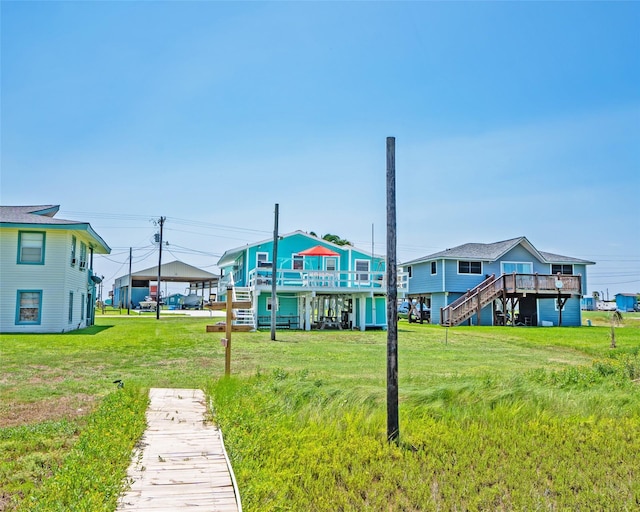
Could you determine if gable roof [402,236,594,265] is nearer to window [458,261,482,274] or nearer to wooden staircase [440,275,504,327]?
window [458,261,482,274]

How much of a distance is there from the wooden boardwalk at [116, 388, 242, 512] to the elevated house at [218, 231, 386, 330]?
18114 millimetres

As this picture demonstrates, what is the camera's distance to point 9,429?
6.21 metres

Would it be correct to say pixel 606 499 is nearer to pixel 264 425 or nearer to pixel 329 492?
pixel 329 492

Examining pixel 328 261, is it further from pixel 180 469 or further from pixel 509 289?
pixel 180 469

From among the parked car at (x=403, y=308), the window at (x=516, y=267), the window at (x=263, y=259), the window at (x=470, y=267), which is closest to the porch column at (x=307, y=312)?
the window at (x=263, y=259)

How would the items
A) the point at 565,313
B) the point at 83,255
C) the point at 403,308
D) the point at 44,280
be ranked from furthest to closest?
1. the point at 403,308
2. the point at 565,313
3. the point at 83,255
4. the point at 44,280

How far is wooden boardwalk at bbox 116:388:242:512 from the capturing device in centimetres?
420

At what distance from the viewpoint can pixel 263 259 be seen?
98.3 feet

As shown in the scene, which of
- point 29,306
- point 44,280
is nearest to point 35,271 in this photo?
point 44,280

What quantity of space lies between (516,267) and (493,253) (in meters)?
1.72

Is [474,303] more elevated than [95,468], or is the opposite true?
[474,303]

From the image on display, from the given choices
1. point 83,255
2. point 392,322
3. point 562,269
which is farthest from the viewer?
point 562,269

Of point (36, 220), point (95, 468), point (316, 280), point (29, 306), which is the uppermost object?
point (36, 220)

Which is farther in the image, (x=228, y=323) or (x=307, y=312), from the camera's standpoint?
(x=307, y=312)
